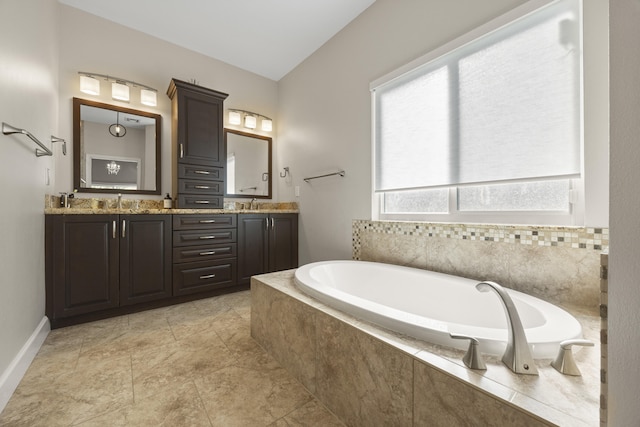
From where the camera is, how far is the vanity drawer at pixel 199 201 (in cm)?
254

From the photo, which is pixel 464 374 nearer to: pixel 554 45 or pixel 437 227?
pixel 437 227

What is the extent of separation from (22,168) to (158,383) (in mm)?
1367

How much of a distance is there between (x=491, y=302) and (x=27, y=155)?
2.68 meters

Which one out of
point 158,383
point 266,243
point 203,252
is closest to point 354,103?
point 266,243

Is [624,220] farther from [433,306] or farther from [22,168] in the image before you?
[22,168]

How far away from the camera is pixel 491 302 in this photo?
51.6 inches

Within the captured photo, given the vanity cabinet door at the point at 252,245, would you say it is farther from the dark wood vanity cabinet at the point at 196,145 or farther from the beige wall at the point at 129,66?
the beige wall at the point at 129,66

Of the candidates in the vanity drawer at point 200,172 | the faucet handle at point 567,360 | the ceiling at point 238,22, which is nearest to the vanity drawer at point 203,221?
the vanity drawer at point 200,172

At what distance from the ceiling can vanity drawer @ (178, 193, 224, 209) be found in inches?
65.2

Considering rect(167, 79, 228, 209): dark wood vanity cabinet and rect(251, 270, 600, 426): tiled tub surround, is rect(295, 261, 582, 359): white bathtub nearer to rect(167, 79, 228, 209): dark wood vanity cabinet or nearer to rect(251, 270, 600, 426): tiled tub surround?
rect(251, 270, 600, 426): tiled tub surround

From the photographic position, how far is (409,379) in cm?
82

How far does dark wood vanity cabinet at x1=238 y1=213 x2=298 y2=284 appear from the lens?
276 cm

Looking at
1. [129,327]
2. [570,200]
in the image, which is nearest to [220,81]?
[129,327]

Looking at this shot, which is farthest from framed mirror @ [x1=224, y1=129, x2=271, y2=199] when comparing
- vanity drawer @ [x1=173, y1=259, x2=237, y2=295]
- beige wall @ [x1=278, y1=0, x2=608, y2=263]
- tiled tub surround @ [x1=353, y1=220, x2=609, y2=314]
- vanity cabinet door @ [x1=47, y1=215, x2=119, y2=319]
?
tiled tub surround @ [x1=353, y1=220, x2=609, y2=314]
